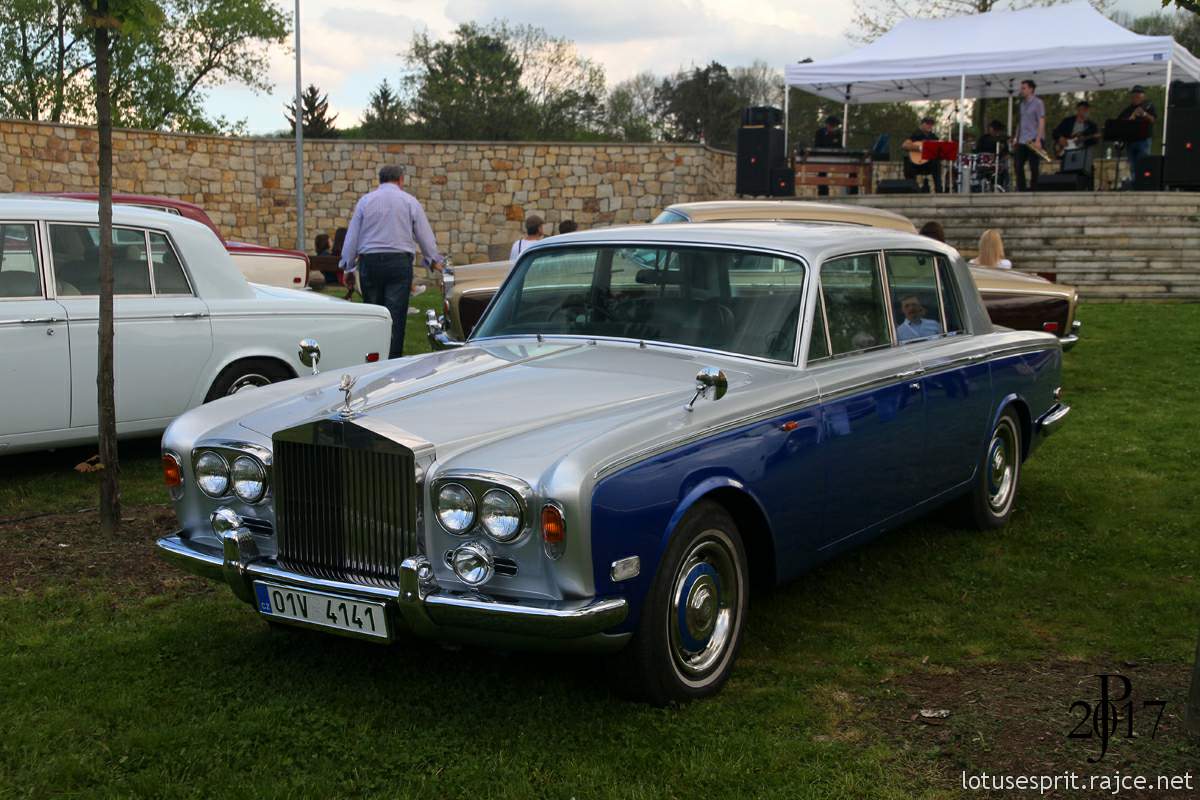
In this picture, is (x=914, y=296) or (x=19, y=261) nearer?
(x=914, y=296)

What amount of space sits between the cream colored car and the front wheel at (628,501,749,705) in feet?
20.6

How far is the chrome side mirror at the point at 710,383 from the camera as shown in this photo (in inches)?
161

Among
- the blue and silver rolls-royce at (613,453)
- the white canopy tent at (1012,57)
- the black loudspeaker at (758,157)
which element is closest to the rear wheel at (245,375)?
the blue and silver rolls-royce at (613,453)

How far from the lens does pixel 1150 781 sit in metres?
3.58

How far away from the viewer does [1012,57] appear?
2106 cm

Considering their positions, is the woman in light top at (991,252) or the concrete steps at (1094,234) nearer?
the woman in light top at (991,252)

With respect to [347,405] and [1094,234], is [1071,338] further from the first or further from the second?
[1094,234]

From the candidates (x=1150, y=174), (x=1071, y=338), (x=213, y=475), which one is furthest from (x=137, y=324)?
(x=1150, y=174)

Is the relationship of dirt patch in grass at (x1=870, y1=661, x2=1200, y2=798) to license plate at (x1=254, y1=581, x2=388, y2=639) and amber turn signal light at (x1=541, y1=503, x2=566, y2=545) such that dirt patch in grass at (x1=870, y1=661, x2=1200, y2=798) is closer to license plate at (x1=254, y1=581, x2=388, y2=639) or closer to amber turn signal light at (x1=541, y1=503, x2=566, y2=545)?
amber turn signal light at (x1=541, y1=503, x2=566, y2=545)

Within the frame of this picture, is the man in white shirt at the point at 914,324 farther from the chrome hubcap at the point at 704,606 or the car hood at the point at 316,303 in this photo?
the car hood at the point at 316,303

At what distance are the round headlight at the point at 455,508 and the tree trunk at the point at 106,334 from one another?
2.90 meters

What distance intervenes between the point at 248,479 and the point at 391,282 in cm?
703

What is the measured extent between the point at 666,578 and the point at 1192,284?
17.6 meters

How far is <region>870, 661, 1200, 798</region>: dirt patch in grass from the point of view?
366 cm
